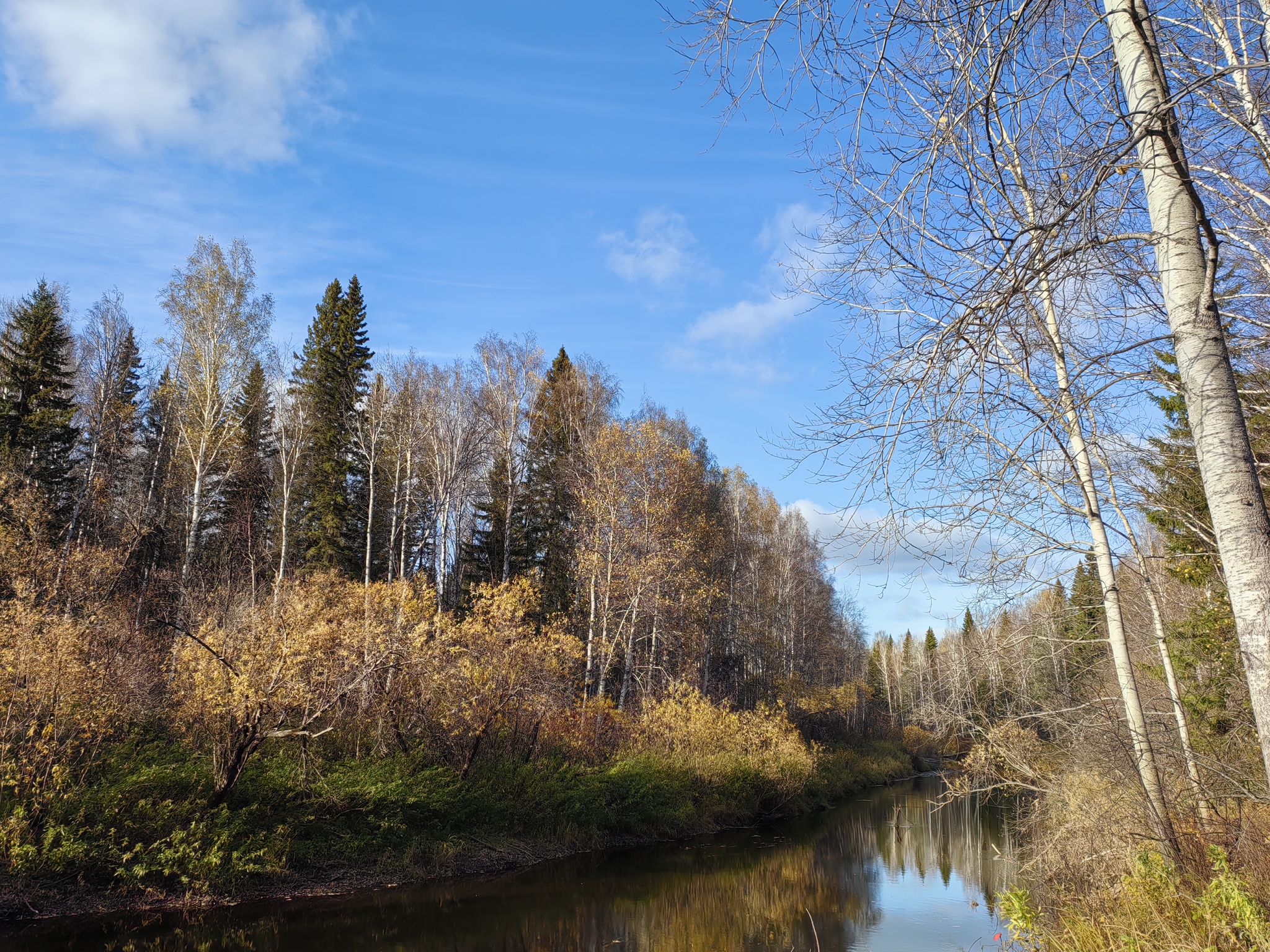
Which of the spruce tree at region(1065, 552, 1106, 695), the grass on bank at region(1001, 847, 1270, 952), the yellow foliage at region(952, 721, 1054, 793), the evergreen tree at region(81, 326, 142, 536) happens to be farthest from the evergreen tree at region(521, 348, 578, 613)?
the grass on bank at region(1001, 847, 1270, 952)

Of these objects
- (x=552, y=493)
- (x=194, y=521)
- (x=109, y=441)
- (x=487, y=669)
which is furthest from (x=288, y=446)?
(x=487, y=669)

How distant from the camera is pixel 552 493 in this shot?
1137 inches

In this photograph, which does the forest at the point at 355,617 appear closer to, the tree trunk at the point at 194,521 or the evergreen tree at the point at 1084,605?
the tree trunk at the point at 194,521

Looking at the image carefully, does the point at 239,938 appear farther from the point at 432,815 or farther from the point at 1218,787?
the point at 1218,787

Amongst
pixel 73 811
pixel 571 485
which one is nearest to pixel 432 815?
pixel 73 811

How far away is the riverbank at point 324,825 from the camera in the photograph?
10148mm

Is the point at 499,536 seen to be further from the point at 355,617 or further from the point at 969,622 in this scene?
the point at 969,622

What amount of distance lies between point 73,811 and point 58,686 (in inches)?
64.4

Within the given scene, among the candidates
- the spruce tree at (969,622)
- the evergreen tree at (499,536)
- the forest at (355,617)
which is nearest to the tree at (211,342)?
the forest at (355,617)

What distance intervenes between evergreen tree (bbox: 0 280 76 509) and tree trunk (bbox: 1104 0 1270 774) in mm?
25105

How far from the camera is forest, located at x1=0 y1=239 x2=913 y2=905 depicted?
11.1 m

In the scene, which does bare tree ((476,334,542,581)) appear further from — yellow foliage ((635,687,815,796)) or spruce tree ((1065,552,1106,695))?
spruce tree ((1065,552,1106,695))

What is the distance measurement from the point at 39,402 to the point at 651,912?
76.0ft

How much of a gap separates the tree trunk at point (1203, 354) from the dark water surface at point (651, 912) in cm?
481
